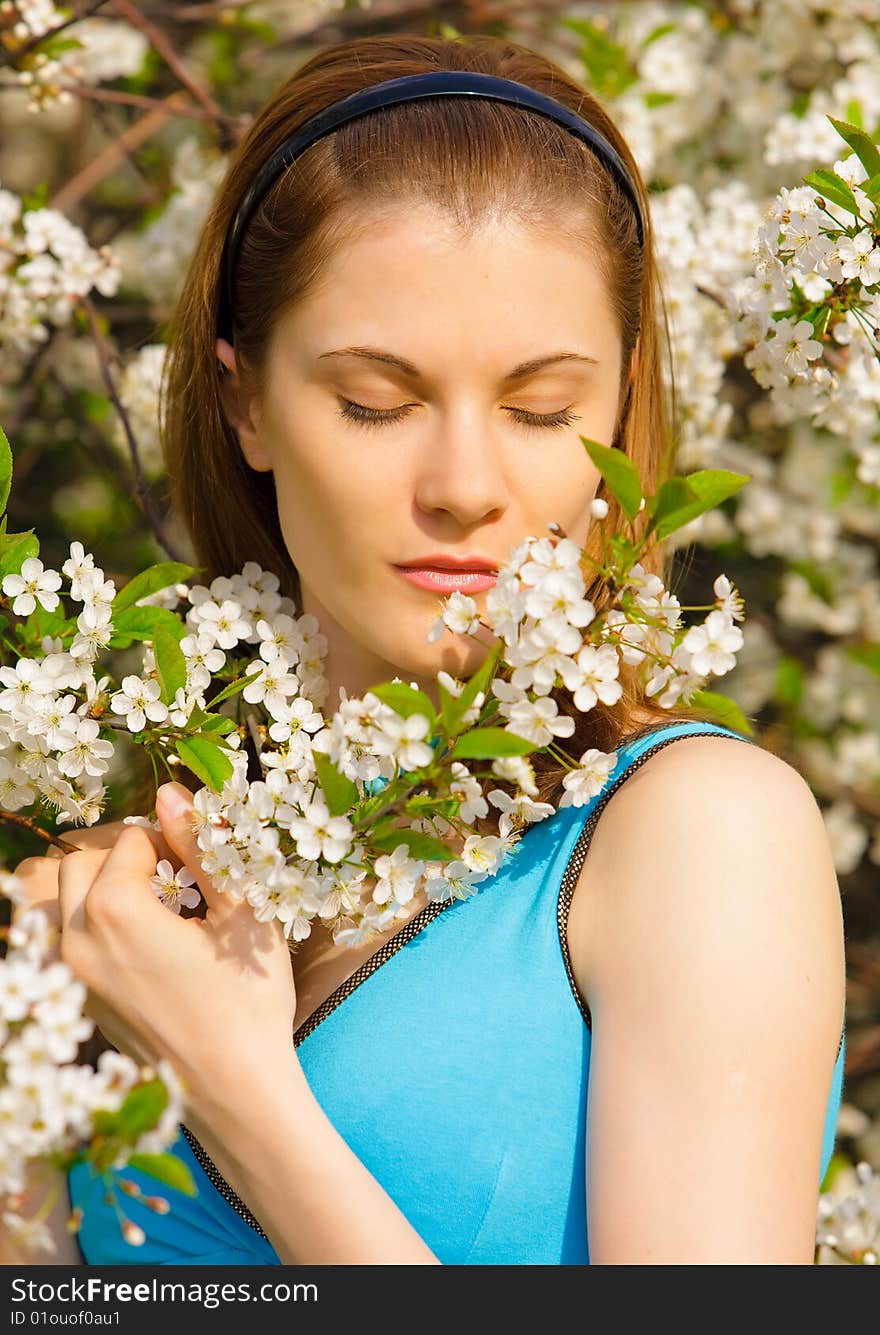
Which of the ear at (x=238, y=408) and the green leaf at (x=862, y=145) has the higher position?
the green leaf at (x=862, y=145)

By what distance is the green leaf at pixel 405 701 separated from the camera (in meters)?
1.17

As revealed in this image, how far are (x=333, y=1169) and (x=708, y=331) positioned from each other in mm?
1645

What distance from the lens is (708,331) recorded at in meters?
2.42

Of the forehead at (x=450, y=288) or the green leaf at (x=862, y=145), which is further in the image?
the green leaf at (x=862, y=145)

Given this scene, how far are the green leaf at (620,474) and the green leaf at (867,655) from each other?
2490mm

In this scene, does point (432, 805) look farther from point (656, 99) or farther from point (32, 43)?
point (656, 99)

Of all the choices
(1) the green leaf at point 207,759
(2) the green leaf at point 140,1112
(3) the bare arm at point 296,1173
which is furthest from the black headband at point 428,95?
(2) the green leaf at point 140,1112

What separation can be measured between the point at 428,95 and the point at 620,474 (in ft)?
2.04

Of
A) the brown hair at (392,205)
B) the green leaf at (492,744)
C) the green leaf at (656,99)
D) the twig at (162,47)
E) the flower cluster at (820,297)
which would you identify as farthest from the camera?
the green leaf at (656,99)

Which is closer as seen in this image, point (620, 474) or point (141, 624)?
point (620, 474)

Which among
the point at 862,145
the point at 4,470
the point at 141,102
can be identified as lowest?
the point at 4,470

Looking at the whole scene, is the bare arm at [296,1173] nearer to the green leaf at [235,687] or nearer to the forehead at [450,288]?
the green leaf at [235,687]

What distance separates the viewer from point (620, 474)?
1.18 meters

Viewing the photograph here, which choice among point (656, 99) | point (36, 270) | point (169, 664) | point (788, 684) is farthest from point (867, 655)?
point (169, 664)
